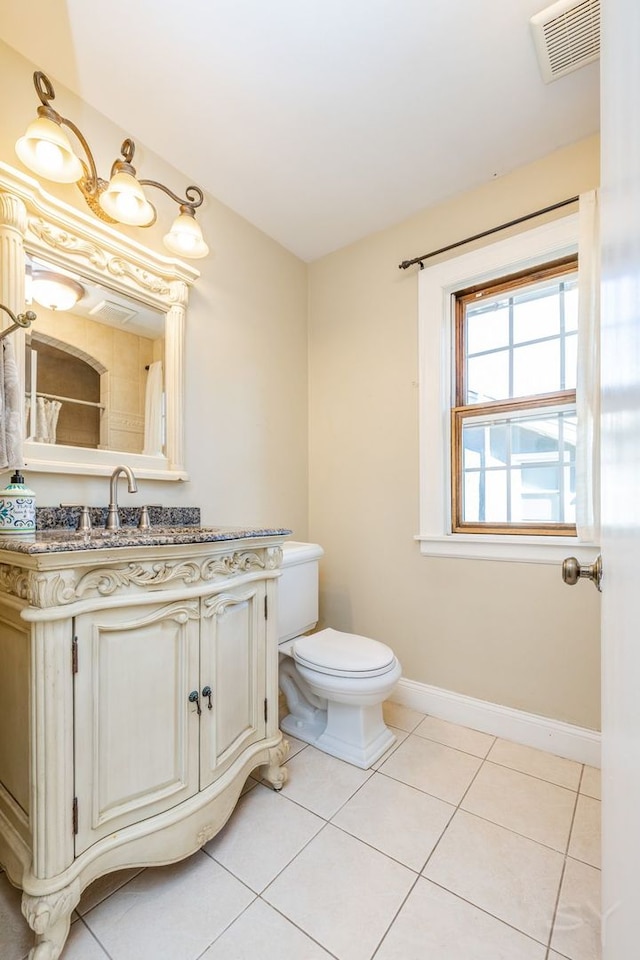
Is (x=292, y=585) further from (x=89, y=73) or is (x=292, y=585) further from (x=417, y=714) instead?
(x=89, y=73)

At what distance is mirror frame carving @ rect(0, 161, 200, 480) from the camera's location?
1.26m

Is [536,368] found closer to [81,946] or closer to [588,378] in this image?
[588,378]

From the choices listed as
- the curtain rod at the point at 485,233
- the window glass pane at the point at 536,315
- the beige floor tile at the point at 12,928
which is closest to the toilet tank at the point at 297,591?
the beige floor tile at the point at 12,928

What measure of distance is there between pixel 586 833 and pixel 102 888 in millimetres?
1401

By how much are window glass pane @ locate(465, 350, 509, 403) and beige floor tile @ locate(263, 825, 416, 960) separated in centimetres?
176

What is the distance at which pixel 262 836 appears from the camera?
4.06 ft

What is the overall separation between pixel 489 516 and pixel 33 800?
1815mm

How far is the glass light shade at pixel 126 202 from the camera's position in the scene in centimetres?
136

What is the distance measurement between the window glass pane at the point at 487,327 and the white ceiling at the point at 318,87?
1.81ft

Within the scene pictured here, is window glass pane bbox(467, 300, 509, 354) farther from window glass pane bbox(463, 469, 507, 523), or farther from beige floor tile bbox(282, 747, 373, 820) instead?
beige floor tile bbox(282, 747, 373, 820)

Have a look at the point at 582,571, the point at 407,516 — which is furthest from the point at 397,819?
the point at 407,516

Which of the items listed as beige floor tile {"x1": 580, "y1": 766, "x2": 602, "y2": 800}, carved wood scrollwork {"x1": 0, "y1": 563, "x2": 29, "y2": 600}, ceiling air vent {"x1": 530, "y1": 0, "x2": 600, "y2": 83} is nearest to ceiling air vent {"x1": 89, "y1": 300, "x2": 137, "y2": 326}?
carved wood scrollwork {"x1": 0, "y1": 563, "x2": 29, "y2": 600}

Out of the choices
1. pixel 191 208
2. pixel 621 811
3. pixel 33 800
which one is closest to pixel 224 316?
pixel 191 208

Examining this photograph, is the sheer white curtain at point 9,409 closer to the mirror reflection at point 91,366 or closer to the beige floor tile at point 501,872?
the mirror reflection at point 91,366
